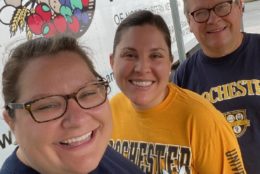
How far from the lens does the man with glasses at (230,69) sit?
1.89m

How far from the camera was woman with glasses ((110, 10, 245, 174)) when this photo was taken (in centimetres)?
151

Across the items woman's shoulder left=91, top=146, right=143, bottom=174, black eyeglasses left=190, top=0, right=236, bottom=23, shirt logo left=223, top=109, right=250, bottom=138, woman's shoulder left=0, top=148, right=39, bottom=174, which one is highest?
black eyeglasses left=190, top=0, right=236, bottom=23

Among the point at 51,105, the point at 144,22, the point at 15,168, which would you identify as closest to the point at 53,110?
the point at 51,105

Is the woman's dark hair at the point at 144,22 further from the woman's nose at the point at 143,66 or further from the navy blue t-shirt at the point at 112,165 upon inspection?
the navy blue t-shirt at the point at 112,165

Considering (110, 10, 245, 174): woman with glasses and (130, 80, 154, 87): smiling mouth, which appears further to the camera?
(130, 80, 154, 87): smiling mouth

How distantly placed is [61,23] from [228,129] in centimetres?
110

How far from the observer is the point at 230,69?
1.98 metres

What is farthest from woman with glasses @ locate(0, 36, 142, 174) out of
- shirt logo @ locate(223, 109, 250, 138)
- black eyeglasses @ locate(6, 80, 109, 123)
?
shirt logo @ locate(223, 109, 250, 138)

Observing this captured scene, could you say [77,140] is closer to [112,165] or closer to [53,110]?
[53,110]

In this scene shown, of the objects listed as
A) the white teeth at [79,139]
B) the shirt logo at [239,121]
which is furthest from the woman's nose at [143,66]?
the white teeth at [79,139]

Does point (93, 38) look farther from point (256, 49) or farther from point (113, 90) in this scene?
point (256, 49)

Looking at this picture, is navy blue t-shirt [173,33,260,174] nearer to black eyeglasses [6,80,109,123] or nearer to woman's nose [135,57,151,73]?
woman's nose [135,57,151,73]

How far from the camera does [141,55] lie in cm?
169

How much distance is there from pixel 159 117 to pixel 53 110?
28.4 inches
